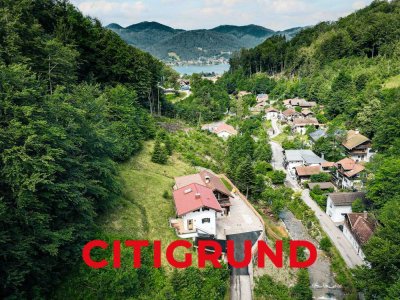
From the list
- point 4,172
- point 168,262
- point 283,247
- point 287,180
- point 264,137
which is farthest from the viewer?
point 264,137

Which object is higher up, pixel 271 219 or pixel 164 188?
pixel 164 188

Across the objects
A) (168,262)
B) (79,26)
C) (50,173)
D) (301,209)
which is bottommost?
(301,209)

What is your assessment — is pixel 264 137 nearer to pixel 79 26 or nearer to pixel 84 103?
pixel 79 26

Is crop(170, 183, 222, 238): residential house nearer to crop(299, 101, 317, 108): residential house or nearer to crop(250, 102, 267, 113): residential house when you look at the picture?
crop(299, 101, 317, 108): residential house

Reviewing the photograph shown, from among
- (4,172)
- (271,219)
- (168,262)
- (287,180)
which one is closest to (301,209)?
(271,219)

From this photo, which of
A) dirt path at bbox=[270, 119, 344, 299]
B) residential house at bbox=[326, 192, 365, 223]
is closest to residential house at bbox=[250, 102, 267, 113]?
residential house at bbox=[326, 192, 365, 223]

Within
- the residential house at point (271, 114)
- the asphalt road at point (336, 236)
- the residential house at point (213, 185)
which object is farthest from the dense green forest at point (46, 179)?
the residential house at point (271, 114)

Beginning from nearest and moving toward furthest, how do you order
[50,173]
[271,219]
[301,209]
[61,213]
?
1. [50,173]
2. [61,213]
3. [271,219]
4. [301,209]

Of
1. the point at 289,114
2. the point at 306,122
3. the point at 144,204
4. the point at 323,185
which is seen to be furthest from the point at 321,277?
the point at 289,114
